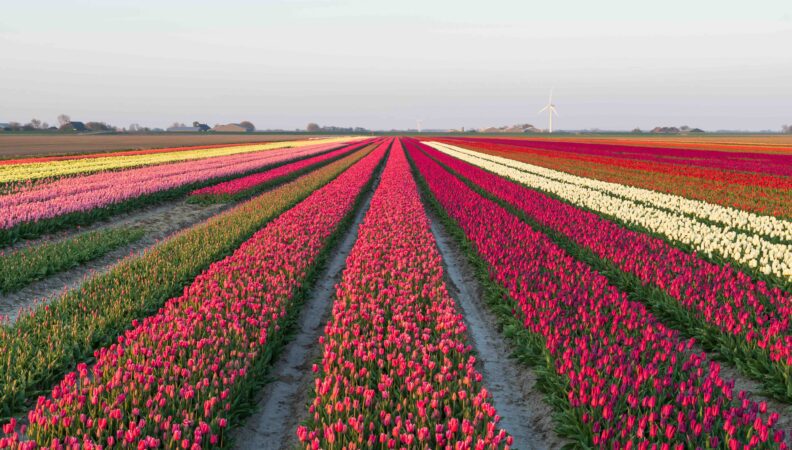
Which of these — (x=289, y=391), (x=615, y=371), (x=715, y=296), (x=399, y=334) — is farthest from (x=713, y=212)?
(x=289, y=391)

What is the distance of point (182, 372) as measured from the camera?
4.73 metres

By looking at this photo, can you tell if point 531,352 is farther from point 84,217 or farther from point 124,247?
point 84,217

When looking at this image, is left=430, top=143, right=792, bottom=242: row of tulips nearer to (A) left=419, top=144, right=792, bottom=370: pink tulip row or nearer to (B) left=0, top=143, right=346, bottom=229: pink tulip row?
(A) left=419, top=144, right=792, bottom=370: pink tulip row

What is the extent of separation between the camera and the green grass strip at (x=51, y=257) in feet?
30.9

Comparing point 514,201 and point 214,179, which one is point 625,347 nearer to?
point 514,201

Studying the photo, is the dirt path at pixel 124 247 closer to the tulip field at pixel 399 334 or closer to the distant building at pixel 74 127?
the tulip field at pixel 399 334

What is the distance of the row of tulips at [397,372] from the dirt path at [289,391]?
439mm

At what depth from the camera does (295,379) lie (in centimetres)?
643

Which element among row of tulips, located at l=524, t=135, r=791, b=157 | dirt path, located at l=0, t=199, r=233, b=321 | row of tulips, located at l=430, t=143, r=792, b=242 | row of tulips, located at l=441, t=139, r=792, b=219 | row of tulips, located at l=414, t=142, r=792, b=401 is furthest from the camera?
row of tulips, located at l=524, t=135, r=791, b=157

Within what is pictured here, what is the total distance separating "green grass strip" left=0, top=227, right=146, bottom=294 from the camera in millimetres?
9414

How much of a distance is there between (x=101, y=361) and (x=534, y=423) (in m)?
4.82

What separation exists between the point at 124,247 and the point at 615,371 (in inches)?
511

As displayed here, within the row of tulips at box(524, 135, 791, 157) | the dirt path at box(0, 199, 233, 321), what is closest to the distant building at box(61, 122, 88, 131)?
the row of tulips at box(524, 135, 791, 157)

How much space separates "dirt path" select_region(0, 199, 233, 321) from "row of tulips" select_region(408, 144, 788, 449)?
7.63 m
